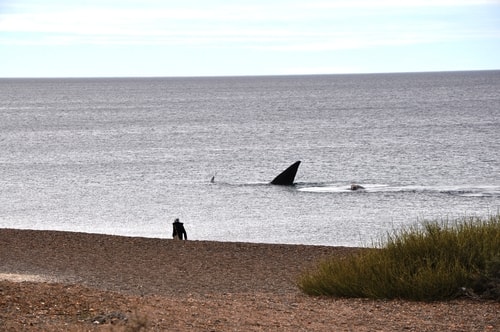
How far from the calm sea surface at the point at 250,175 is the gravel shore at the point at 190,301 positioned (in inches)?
351

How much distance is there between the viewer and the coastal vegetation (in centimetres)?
1166

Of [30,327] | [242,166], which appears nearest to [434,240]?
[30,327]

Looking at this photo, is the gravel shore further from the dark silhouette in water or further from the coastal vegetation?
the dark silhouette in water

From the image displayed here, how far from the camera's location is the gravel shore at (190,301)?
9.98m

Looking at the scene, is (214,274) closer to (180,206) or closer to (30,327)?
(30,327)

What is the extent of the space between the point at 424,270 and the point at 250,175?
3708 centimetres

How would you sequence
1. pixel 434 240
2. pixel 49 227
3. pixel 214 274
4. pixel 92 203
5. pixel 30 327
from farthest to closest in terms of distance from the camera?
pixel 92 203 < pixel 49 227 < pixel 214 274 < pixel 434 240 < pixel 30 327

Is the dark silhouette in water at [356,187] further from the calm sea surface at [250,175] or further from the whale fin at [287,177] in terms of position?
the whale fin at [287,177]

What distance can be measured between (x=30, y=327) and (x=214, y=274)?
24.1 ft

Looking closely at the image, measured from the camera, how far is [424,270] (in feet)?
38.8

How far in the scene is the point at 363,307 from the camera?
1128cm

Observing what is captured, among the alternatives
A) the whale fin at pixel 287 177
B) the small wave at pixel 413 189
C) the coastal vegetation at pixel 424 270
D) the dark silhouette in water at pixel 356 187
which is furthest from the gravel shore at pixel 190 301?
the whale fin at pixel 287 177

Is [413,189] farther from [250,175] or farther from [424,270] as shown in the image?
[424,270]

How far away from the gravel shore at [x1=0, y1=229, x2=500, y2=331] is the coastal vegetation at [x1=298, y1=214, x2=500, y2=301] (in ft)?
0.87
